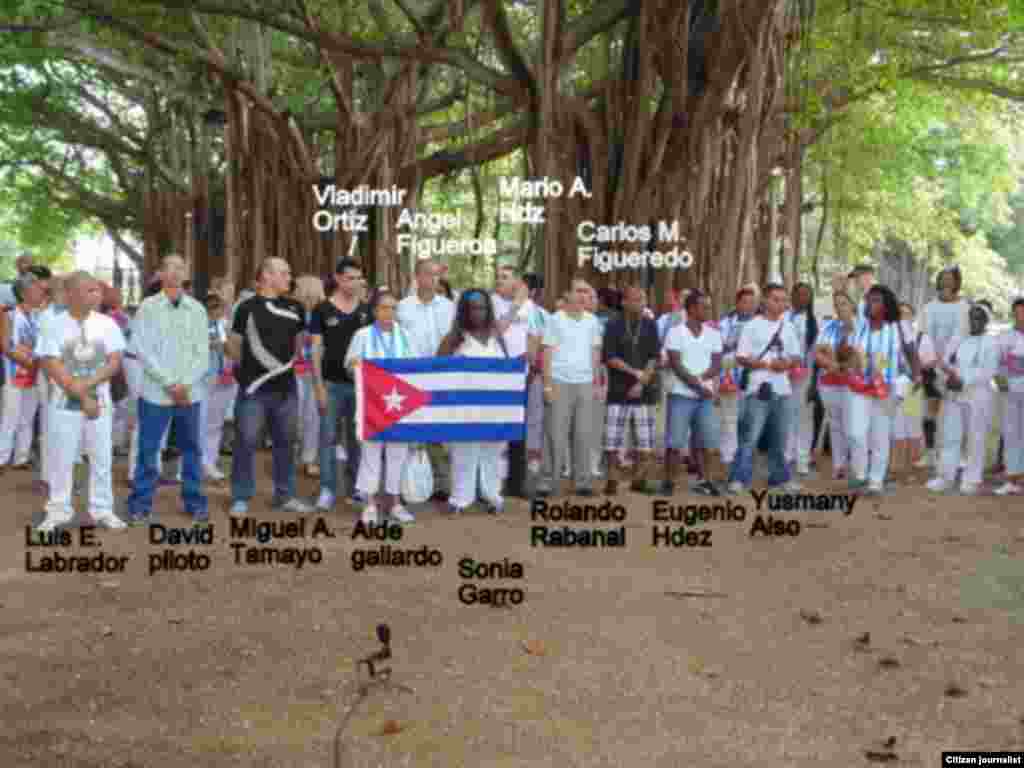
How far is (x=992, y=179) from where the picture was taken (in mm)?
25219

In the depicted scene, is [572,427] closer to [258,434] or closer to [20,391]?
Result: [258,434]

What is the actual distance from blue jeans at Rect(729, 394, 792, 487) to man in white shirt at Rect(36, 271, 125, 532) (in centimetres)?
404

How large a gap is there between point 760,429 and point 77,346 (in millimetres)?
4386

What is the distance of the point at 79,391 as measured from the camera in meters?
6.37

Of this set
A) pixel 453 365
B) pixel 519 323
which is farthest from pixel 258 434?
pixel 519 323

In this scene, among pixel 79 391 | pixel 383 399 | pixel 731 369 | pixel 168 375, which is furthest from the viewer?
pixel 731 369

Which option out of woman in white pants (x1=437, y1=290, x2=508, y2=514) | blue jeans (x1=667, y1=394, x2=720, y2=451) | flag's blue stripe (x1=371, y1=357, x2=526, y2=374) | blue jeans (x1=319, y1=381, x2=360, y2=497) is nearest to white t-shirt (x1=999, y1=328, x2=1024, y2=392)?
blue jeans (x1=667, y1=394, x2=720, y2=451)

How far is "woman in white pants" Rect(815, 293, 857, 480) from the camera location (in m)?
8.50

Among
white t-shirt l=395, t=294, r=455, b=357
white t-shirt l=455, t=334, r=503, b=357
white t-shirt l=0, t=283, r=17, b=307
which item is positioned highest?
white t-shirt l=0, t=283, r=17, b=307

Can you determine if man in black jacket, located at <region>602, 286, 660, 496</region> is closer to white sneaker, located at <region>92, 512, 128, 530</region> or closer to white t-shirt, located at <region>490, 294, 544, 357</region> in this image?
white t-shirt, located at <region>490, 294, 544, 357</region>

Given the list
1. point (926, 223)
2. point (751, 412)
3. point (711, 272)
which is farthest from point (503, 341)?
point (926, 223)

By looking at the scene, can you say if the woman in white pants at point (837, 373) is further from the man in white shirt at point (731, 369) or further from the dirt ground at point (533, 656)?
the dirt ground at point (533, 656)

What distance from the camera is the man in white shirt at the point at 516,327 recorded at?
7.90 metres

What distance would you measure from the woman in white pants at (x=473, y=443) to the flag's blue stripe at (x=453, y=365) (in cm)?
11
